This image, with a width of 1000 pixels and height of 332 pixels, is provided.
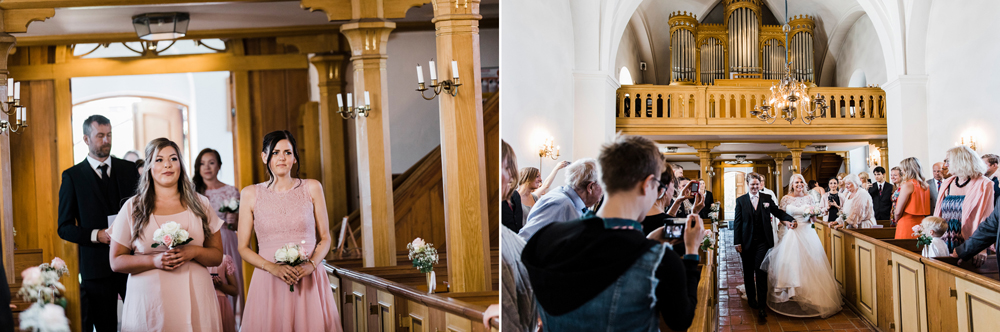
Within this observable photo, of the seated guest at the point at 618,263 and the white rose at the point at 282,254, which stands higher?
the seated guest at the point at 618,263

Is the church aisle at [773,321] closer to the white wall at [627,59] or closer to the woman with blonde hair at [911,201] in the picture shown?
the woman with blonde hair at [911,201]

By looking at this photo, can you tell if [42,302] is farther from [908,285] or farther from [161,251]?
[908,285]

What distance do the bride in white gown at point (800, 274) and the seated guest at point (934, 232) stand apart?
4.68ft

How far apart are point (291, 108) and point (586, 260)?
6923 millimetres

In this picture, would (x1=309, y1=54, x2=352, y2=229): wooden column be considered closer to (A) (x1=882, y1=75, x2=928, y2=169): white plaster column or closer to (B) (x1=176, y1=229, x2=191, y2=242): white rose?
(B) (x1=176, y1=229, x2=191, y2=242): white rose

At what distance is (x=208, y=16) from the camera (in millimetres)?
6512

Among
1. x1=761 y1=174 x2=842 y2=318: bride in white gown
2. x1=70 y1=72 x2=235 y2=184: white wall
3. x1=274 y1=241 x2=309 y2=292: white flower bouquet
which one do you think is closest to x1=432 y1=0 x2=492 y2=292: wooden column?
x1=274 y1=241 x2=309 y2=292: white flower bouquet

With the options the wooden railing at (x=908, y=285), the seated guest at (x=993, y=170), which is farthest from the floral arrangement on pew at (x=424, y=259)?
the seated guest at (x=993, y=170)

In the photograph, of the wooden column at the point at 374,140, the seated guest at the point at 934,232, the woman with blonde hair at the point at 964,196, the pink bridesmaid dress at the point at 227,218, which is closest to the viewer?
the woman with blonde hair at the point at 964,196

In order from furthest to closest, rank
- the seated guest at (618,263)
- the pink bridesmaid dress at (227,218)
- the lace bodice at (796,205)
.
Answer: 1. the lace bodice at (796,205)
2. the pink bridesmaid dress at (227,218)
3. the seated guest at (618,263)

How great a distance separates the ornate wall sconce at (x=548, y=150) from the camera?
1653 millimetres

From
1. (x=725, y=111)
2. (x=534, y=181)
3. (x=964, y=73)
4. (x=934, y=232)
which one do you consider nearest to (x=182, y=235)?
(x=534, y=181)

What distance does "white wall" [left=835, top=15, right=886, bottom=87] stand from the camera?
11875mm

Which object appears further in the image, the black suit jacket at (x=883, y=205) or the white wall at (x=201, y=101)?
the black suit jacket at (x=883, y=205)
